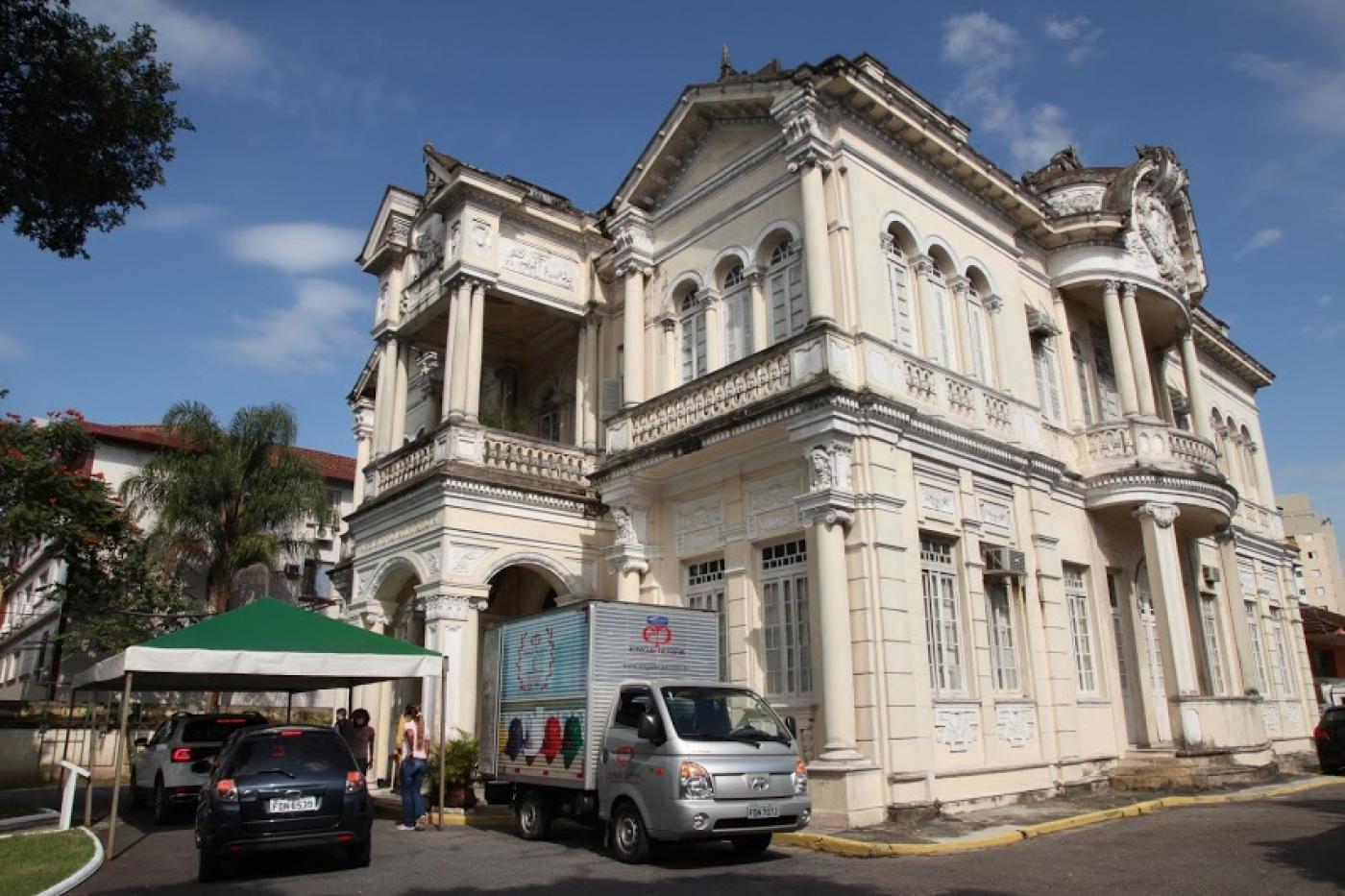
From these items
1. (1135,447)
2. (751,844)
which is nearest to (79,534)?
(751,844)

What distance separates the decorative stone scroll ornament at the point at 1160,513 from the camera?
17.3 metres

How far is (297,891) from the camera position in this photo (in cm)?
862

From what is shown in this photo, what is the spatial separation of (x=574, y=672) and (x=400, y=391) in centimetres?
1043

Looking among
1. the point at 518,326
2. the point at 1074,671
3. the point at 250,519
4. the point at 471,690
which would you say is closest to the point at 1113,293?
the point at 1074,671

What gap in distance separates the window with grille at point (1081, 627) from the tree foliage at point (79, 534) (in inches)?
785

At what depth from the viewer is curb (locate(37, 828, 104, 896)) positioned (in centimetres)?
820

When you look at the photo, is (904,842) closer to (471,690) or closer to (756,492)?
(756,492)

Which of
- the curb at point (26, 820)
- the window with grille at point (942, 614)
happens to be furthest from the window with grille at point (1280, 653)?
the curb at point (26, 820)

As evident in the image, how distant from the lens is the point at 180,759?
48.0 feet

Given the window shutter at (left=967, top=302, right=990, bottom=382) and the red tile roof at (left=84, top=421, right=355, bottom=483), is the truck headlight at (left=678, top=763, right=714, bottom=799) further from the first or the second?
the red tile roof at (left=84, top=421, right=355, bottom=483)

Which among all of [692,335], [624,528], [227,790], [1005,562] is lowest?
[227,790]

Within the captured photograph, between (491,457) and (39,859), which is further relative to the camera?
(491,457)

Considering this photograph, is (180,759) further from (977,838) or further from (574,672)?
(977,838)

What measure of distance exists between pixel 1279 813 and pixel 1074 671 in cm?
374
